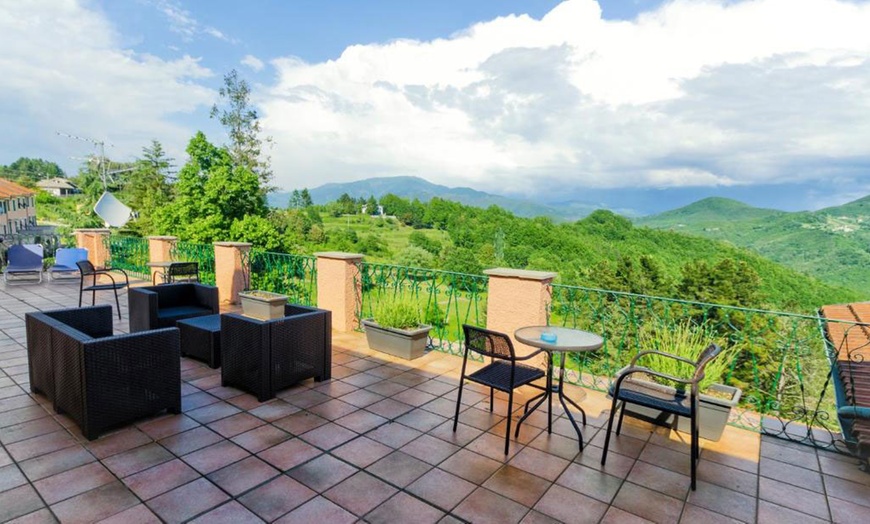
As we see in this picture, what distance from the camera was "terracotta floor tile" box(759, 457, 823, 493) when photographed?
2.51m

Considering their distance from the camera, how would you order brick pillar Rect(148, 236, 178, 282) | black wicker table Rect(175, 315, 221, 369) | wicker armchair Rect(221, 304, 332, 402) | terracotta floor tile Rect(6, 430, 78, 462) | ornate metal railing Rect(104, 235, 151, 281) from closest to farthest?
terracotta floor tile Rect(6, 430, 78, 462)
wicker armchair Rect(221, 304, 332, 402)
black wicker table Rect(175, 315, 221, 369)
brick pillar Rect(148, 236, 178, 282)
ornate metal railing Rect(104, 235, 151, 281)

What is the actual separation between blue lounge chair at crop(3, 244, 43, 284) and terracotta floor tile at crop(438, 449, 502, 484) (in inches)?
391

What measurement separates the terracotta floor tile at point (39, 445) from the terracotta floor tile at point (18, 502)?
39cm

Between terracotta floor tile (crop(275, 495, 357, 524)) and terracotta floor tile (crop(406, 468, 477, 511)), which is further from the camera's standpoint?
terracotta floor tile (crop(406, 468, 477, 511))

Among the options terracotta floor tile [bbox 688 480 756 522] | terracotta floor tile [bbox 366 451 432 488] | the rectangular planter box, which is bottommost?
terracotta floor tile [bbox 688 480 756 522]

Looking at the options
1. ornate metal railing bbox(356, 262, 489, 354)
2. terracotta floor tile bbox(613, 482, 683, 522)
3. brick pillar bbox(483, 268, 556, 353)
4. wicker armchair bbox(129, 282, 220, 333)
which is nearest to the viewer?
terracotta floor tile bbox(613, 482, 683, 522)

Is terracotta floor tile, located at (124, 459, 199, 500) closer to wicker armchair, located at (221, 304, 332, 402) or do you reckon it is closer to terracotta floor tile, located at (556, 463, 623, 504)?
wicker armchair, located at (221, 304, 332, 402)

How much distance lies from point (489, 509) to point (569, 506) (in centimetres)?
43

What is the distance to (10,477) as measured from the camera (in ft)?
7.36

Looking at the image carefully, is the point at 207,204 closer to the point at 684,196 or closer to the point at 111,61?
the point at 111,61

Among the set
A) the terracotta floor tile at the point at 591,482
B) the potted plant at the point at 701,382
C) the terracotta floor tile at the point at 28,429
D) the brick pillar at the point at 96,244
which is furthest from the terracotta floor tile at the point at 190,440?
the brick pillar at the point at 96,244

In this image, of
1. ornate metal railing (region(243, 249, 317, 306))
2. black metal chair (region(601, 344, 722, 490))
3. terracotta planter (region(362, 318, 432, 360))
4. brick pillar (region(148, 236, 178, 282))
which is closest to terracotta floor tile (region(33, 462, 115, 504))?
terracotta planter (region(362, 318, 432, 360))

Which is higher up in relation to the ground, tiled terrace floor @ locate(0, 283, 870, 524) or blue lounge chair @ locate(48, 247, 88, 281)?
blue lounge chair @ locate(48, 247, 88, 281)

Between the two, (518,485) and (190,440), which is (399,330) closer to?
(190,440)
